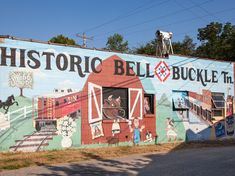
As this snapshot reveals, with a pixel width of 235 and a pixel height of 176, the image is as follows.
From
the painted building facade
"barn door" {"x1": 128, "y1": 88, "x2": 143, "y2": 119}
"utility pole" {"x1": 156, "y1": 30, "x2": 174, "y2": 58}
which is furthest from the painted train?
"utility pole" {"x1": 156, "y1": 30, "x2": 174, "y2": 58}

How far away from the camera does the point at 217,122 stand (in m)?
25.8

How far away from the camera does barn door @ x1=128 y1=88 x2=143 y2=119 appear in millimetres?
21484

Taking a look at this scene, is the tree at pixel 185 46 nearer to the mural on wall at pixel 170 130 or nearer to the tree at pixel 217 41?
the tree at pixel 217 41

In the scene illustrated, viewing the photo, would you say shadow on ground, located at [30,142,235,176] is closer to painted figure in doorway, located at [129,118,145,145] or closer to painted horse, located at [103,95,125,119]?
painted horse, located at [103,95,125,119]

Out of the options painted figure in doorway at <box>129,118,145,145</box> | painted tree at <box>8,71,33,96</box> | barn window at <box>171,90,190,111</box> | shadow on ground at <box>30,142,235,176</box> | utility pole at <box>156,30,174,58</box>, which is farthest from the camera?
utility pole at <box>156,30,174,58</box>

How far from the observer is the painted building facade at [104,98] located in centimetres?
1755

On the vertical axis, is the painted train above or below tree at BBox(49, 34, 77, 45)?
below

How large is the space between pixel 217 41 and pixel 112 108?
27787mm

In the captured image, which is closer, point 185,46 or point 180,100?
point 180,100

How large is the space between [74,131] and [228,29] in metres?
31.2

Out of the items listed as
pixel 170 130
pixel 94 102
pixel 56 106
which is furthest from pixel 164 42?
pixel 56 106

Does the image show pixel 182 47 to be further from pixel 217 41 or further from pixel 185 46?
pixel 217 41

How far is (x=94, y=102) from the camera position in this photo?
2006cm

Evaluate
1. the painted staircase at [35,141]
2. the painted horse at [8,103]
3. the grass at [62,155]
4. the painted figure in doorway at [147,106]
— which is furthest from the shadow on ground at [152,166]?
the painted figure in doorway at [147,106]
